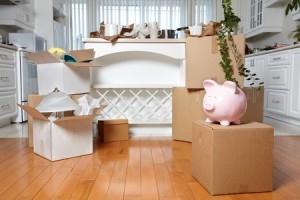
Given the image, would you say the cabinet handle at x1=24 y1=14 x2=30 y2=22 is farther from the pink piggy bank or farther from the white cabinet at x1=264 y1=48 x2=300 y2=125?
the pink piggy bank

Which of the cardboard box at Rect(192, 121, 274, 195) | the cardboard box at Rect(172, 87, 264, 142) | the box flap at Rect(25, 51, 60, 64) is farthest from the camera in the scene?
the cardboard box at Rect(172, 87, 264, 142)

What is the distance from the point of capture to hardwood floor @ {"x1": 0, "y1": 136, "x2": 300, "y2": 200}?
1253 millimetres

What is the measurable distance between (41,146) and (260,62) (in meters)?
2.98

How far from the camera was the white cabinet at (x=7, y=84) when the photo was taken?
2.82 meters

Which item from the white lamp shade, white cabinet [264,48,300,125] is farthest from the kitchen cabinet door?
the white lamp shade

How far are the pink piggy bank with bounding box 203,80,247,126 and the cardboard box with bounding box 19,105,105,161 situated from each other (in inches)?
34.4

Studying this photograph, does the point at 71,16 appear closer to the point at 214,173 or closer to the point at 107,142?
the point at 107,142

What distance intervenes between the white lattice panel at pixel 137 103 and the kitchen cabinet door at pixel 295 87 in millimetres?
1344

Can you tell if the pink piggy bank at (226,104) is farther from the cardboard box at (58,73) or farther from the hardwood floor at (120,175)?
the cardboard box at (58,73)

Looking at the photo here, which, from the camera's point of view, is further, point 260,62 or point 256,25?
point 256,25

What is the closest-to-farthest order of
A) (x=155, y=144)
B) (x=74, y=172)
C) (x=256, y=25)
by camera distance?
(x=74, y=172), (x=155, y=144), (x=256, y=25)

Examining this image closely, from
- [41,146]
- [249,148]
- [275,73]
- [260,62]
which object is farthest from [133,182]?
[260,62]

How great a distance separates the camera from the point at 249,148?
1.25m

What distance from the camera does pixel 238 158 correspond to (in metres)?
1.25
